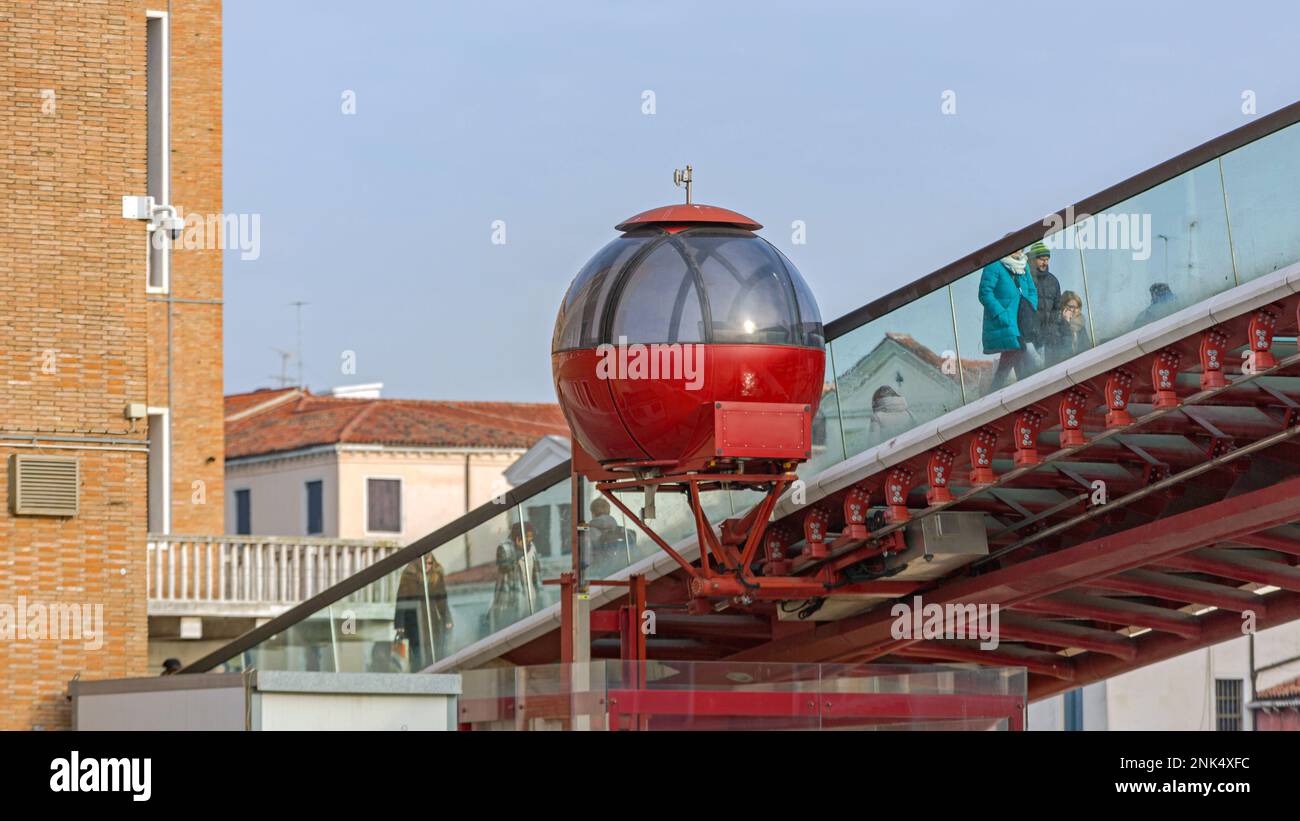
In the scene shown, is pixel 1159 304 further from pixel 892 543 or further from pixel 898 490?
pixel 892 543

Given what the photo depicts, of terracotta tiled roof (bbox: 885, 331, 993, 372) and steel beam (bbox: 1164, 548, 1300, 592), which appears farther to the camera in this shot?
steel beam (bbox: 1164, 548, 1300, 592)

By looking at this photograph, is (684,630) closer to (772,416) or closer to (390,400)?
(772,416)

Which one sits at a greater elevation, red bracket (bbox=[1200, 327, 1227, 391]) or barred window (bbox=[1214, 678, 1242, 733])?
red bracket (bbox=[1200, 327, 1227, 391])

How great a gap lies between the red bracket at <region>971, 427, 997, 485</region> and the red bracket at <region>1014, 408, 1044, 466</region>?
0.38 meters

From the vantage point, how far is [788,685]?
20.8 meters

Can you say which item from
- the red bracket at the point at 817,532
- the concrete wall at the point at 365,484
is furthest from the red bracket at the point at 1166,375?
the concrete wall at the point at 365,484

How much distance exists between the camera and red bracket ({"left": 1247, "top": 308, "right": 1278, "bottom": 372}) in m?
20.6

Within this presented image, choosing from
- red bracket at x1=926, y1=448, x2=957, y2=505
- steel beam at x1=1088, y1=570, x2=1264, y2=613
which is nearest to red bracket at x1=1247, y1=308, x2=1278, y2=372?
red bracket at x1=926, y1=448, x2=957, y2=505

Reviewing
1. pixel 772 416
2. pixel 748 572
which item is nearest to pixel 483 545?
pixel 748 572

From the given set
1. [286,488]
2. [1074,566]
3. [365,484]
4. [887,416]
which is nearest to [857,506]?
[887,416]

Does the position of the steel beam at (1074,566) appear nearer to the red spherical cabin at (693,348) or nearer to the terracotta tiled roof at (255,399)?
the red spherical cabin at (693,348)

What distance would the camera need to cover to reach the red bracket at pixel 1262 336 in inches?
811

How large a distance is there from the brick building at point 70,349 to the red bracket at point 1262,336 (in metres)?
11.0

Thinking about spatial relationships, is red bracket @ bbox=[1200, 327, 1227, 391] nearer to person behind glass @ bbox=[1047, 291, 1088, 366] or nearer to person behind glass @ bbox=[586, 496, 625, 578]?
person behind glass @ bbox=[1047, 291, 1088, 366]
